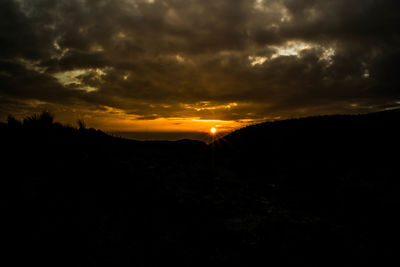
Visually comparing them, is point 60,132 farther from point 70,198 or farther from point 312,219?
point 312,219

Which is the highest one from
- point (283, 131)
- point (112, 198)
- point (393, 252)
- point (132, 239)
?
point (283, 131)

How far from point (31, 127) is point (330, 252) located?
451 inches

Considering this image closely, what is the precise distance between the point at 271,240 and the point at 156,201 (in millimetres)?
3215

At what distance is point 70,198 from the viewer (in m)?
5.59

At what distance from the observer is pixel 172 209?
5.93 m

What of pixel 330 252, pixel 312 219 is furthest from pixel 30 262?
pixel 312 219

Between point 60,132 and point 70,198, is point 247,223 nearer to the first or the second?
point 70,198

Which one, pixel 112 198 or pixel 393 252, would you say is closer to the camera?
pixel 393 252

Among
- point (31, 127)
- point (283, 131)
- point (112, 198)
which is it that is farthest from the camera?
point (283, 131)

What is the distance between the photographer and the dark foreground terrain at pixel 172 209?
4105 mm

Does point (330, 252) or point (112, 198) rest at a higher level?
point (112, 198)

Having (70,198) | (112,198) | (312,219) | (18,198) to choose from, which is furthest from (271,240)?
(18,198)

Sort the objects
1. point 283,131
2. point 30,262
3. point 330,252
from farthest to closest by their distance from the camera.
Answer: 1. point 283,131
2. point 330,252
3. point 30,262

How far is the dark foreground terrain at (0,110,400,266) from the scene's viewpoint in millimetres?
4105
